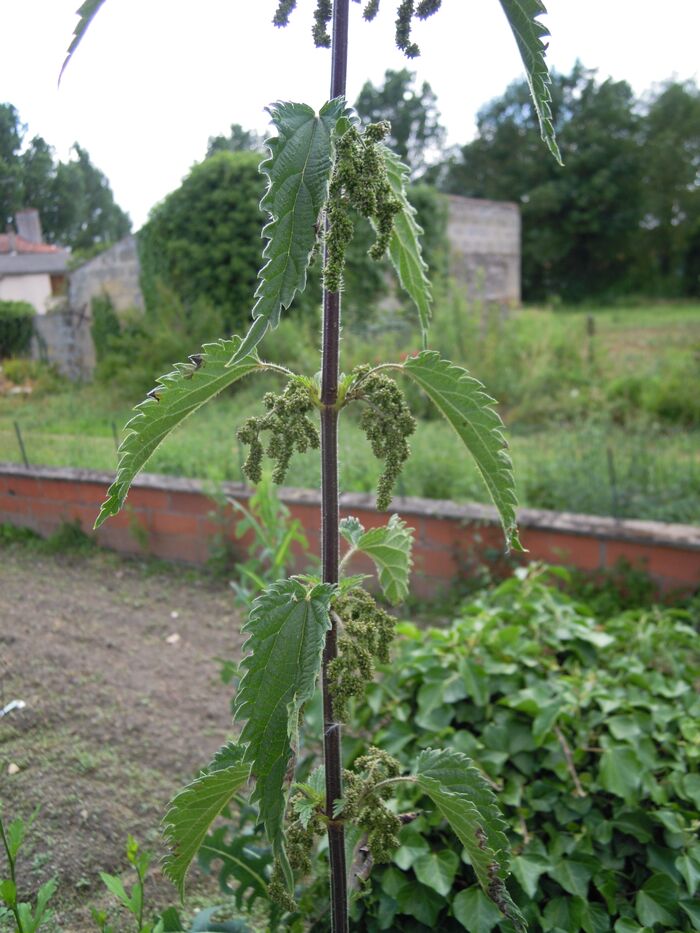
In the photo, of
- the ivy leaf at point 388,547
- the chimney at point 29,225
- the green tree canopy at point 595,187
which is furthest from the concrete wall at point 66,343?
the green tree canopy at point 595,187

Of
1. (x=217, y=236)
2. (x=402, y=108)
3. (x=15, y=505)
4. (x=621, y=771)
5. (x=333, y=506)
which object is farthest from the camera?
(x=402, y=108)

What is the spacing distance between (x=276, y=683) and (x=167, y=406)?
0.43 meters

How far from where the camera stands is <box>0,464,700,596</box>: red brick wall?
3.76 metres

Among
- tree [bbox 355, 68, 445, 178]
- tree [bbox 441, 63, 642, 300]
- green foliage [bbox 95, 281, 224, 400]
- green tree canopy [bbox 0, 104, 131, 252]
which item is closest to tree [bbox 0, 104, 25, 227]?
green tree canopy [bbox 0, 104, 131, 252]

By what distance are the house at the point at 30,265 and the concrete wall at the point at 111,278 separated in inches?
4.5

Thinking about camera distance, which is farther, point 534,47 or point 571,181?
point 571,181

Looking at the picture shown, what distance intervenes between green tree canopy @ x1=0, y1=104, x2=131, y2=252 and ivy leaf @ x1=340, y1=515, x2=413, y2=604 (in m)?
1.26

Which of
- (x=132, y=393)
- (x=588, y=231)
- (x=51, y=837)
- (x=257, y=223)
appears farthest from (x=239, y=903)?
(x=588, y=231)

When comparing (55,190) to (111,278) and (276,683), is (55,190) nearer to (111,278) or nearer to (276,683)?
(111,278)

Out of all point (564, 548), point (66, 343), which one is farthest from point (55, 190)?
point (564, 548)

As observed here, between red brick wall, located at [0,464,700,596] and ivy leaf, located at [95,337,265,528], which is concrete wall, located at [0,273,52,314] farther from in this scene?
ivy leaf, located at [95,337,265,528]

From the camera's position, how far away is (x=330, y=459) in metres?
1.26

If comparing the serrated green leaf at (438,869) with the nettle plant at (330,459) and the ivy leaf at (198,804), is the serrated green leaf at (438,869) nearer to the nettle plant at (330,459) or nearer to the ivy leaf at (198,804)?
the nettle plant at (330,459)

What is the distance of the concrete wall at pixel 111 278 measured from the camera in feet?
10.1
